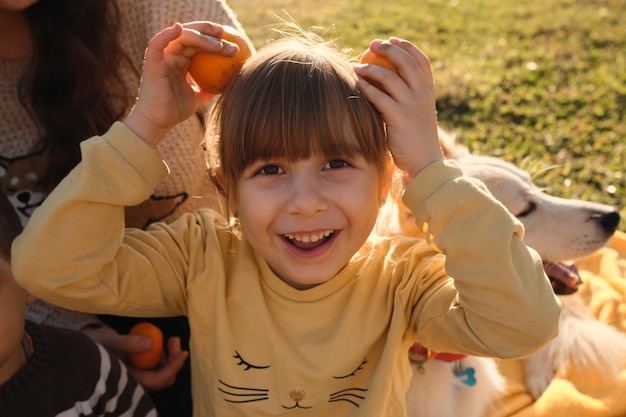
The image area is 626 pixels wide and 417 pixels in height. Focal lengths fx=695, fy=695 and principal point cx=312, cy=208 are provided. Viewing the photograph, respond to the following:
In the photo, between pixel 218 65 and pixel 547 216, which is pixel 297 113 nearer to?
pixel 218 65

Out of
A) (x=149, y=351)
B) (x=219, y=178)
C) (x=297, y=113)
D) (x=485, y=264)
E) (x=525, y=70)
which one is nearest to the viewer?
(x=485, y=264)

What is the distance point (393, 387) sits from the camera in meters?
2.06

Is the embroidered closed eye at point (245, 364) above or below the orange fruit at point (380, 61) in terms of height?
below

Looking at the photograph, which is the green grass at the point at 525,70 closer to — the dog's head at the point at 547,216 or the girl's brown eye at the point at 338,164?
the dog's head at the point at 547,216

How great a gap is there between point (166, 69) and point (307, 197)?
578 mm

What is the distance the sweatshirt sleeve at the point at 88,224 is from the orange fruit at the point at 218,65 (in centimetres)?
28

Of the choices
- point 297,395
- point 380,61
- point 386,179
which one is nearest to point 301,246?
point 386,179

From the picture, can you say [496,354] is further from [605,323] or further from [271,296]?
[605,323]

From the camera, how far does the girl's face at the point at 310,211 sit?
6.10 ft

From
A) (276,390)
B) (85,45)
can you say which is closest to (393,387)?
(276,390)

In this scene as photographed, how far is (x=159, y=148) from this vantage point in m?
2.84

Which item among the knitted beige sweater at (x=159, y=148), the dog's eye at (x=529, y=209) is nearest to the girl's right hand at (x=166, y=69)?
the knitted beige sweater at (x=159, y=148)

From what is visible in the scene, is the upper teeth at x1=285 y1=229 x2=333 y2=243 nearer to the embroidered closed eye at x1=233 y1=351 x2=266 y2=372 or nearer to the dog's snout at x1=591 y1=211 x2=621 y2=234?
the embroidered closed eye at x1=233 y1=351 x2=266 y2=372

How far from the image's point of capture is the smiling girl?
1796 mm
